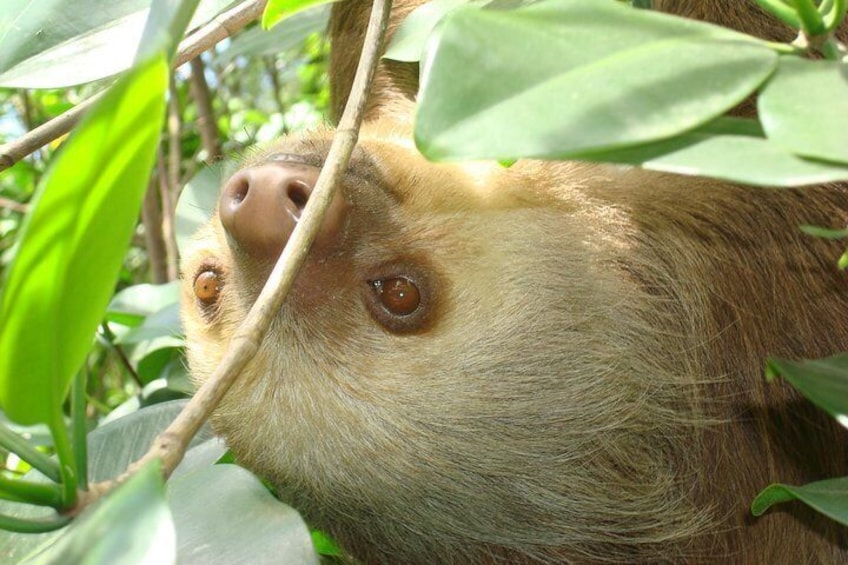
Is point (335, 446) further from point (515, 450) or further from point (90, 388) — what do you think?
point (90, 388)

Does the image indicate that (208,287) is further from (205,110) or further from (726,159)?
(726,159)

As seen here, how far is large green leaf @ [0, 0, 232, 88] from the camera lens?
144cm

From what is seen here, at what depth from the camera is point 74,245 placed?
925 millimetres

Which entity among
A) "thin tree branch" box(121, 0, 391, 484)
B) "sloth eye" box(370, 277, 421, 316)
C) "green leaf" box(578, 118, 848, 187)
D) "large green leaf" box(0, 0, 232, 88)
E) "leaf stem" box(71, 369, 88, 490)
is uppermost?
"green leaf" box(578, 118, 848, 187)

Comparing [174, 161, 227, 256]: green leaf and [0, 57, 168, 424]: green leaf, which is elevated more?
[0, 57, 168, 424]: green leaf

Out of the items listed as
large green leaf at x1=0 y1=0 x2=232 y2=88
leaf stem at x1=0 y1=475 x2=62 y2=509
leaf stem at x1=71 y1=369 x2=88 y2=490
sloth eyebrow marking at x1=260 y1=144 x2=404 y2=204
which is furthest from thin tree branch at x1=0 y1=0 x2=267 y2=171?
leaf stem at x1=0 y1=475 x2=62 y2=509

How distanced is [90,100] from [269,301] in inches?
27.7

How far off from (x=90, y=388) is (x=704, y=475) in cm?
292

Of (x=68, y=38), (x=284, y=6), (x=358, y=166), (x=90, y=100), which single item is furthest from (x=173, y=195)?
(x=284, y=6)

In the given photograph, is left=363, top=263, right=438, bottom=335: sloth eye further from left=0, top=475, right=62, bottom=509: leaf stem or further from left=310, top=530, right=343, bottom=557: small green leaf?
left=0, top=475, right=62, bottom=509: leaf stem

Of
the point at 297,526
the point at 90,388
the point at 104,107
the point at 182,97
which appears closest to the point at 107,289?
the point at 104,107

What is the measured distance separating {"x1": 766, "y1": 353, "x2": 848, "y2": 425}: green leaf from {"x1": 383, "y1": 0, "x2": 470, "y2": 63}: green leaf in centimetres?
81

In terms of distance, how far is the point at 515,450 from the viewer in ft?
7.42

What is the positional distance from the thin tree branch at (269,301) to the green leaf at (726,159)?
0.43 meters
